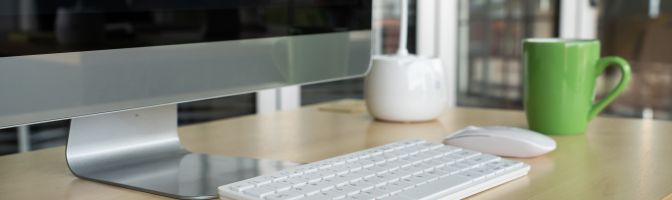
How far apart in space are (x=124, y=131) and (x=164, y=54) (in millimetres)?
122

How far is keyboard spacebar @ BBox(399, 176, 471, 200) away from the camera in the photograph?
2.17 ft

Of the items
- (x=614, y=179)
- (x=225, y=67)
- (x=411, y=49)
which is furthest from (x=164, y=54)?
(x=411, y=49)

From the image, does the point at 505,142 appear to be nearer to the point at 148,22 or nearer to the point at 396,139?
the point at 396,139

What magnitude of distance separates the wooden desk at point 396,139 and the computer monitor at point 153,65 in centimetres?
5

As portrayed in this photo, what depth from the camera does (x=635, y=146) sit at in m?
0.97

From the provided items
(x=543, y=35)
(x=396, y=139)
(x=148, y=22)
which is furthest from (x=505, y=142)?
(x=543, y=35)

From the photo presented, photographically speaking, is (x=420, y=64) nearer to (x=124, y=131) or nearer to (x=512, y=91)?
(x=124, y=131)

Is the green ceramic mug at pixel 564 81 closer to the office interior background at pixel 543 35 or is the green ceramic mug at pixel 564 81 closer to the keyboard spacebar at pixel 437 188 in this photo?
the keyboard spacebar at pixel 437 188

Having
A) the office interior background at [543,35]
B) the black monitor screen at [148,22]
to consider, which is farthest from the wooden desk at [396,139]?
the office interior background at [543,35]

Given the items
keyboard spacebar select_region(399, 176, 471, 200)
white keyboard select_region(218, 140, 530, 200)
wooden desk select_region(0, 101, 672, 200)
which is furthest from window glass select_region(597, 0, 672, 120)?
keyboard spacebar select_region(399, 176, 471, 200)

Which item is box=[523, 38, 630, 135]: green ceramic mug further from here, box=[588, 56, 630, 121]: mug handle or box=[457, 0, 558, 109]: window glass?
box=[457, 0, 558, 109]: window glass

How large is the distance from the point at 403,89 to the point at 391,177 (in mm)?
455

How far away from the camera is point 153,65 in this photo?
73 cm

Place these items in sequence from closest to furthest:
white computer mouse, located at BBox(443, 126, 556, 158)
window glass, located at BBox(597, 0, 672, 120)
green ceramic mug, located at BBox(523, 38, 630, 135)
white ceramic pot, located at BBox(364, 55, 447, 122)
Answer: white computer mouse, located at BBox(443, 126, 556, 158), green ceramic mug, located at BBox(523, 38, 630, 135), white ceramic pot, located at BBox(364, 55, 447, 122), window glass, located at BBox(597, 0, 672, 120)
